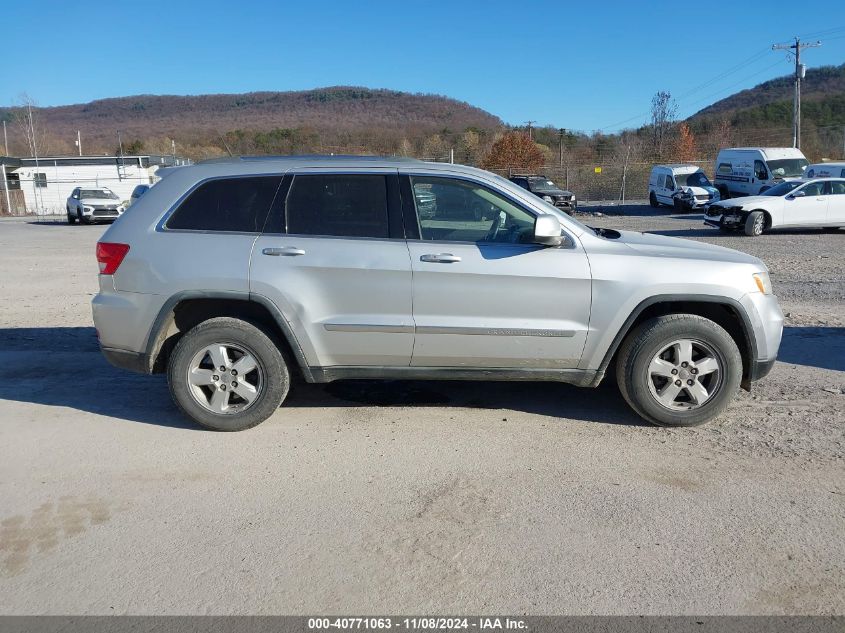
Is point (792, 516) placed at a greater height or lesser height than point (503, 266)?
lesser

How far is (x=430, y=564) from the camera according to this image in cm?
337

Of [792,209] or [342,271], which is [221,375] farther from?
[792,209]

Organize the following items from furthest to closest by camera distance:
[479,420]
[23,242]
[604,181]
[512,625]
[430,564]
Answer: [604,181] < [23,242] < [479,420] < [430,564] < [512,625]

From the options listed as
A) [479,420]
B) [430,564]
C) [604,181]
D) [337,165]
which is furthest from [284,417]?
[604,181]

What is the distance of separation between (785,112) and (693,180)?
2893 inches

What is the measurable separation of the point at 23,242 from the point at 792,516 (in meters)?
22.6

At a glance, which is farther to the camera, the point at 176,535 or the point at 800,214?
the point at 800,214

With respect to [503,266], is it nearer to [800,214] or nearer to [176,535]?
[176,535]

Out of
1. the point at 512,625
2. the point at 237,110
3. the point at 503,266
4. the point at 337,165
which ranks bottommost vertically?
the point at 512,625

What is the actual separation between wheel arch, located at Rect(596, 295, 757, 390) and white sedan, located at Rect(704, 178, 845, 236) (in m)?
16.2

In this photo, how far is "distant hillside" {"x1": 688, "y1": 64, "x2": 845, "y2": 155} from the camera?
67562mm

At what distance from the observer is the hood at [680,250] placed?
493 cm

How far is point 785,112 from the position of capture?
92000 mm

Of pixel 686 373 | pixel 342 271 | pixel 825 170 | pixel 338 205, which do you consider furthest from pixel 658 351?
pixel 825 170
